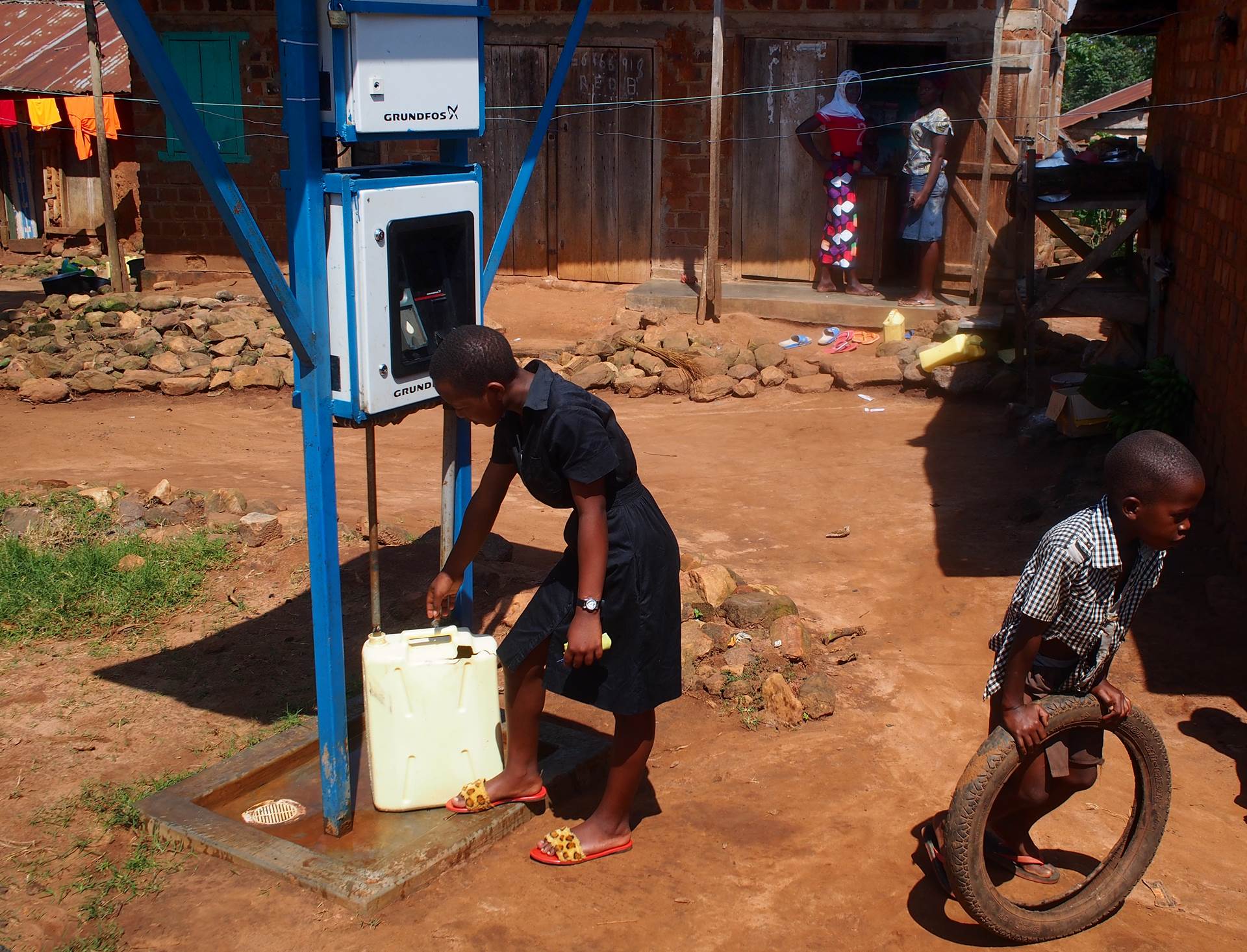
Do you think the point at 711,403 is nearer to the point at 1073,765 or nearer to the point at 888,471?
the point at 888,471

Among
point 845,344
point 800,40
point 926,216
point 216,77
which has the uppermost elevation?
point 800,40


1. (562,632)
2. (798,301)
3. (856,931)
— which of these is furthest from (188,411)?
(856,931)

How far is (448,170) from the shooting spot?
3908 mm

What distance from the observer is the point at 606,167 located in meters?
12.2

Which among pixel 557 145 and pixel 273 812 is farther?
pixel 557 145

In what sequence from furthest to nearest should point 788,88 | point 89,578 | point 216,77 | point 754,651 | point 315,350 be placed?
point 216,77
point 788,88
point 89,578
point 754,651
point 315,350

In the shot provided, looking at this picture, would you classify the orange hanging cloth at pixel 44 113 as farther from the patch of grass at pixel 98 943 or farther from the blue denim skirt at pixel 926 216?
the patch of grass at pixel 98 943

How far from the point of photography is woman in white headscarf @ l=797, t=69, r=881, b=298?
10930 mm

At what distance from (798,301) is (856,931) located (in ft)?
27.8

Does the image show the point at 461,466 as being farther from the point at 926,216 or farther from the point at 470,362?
the point at 926,216

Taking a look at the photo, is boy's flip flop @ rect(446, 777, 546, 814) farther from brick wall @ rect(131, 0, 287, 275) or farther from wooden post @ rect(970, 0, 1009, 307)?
brick wall @ rect(131, 0, 287, 275)

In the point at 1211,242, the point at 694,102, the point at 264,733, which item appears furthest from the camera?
the point at 694,102

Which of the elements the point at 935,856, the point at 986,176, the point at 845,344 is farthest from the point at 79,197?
the point at 935,856

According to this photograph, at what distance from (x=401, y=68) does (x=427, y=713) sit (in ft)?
6.16
